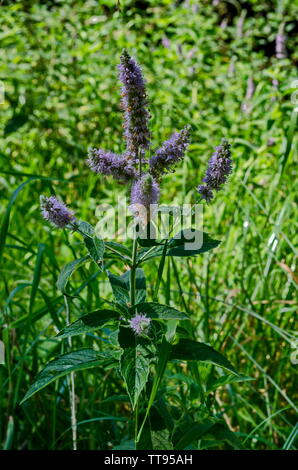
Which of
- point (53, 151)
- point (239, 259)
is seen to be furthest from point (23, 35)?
point (239, 259)

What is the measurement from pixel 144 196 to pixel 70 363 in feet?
1.05

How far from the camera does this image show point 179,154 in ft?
2.99

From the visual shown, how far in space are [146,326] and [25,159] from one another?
247cm

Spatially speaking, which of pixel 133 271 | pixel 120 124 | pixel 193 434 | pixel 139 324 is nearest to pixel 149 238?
pixel 133 271

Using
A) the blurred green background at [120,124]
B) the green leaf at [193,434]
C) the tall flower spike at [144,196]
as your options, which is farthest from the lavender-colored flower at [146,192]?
the blurred green background at [120,124]

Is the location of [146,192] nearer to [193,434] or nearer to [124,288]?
[124,288]

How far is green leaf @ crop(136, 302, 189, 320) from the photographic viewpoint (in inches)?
34.2

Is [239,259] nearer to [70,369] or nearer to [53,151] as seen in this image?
[70,369]

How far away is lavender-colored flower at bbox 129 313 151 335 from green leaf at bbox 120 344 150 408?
1.6 inches

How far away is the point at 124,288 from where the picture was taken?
106 cm

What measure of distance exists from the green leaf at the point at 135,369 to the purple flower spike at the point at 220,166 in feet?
1.02

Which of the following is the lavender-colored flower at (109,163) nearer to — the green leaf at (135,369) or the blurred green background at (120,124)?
the green leaf at (135,369)

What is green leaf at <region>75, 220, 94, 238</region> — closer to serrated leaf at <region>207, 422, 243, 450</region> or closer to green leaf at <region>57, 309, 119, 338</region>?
green leaf at <region>57, 309, 119, 338</region>

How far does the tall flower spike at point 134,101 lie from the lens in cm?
88
